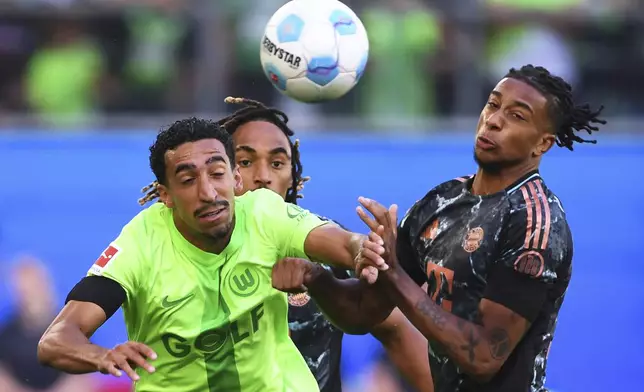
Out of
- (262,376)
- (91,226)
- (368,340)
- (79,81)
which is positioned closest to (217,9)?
(79,81)

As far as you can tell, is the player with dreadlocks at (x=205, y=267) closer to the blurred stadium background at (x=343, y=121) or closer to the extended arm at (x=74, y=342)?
the extended arm at (x=74, y=342)

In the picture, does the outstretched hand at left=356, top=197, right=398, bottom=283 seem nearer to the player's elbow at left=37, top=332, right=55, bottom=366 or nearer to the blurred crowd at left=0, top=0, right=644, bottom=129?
the player's elbow at left=37, top=332, right=55, bottom=366

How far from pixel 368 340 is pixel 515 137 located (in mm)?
4320

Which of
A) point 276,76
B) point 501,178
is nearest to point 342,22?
point 276,76

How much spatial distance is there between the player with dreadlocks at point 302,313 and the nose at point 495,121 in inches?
53.3

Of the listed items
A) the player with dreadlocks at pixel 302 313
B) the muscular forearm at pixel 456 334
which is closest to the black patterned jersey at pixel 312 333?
the player with dreadlocks at pixel 302 313

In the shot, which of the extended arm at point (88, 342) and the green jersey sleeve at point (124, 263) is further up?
the green jersey sleeve at point (124, 263)

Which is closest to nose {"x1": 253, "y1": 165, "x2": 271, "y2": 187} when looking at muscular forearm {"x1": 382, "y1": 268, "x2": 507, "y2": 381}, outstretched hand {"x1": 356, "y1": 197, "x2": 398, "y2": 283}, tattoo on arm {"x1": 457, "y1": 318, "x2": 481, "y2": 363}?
outstretched hand {"x1": 356, "y1": 197, "x2": 398, "y2": 283}

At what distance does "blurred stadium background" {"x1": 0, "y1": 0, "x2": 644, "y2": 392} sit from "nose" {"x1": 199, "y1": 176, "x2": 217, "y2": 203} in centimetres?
425

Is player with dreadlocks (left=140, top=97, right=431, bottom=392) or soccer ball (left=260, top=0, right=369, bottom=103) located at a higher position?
soccer ball (left=260, top=0, right=369, bottom=103)

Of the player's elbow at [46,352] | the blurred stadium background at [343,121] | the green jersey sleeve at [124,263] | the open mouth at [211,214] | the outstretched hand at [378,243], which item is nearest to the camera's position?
the player's elbow at [46,352]

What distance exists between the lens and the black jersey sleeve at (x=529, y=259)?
4.85 m

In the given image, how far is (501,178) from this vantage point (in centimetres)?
514

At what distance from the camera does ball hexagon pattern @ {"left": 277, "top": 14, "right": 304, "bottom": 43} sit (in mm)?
6590
